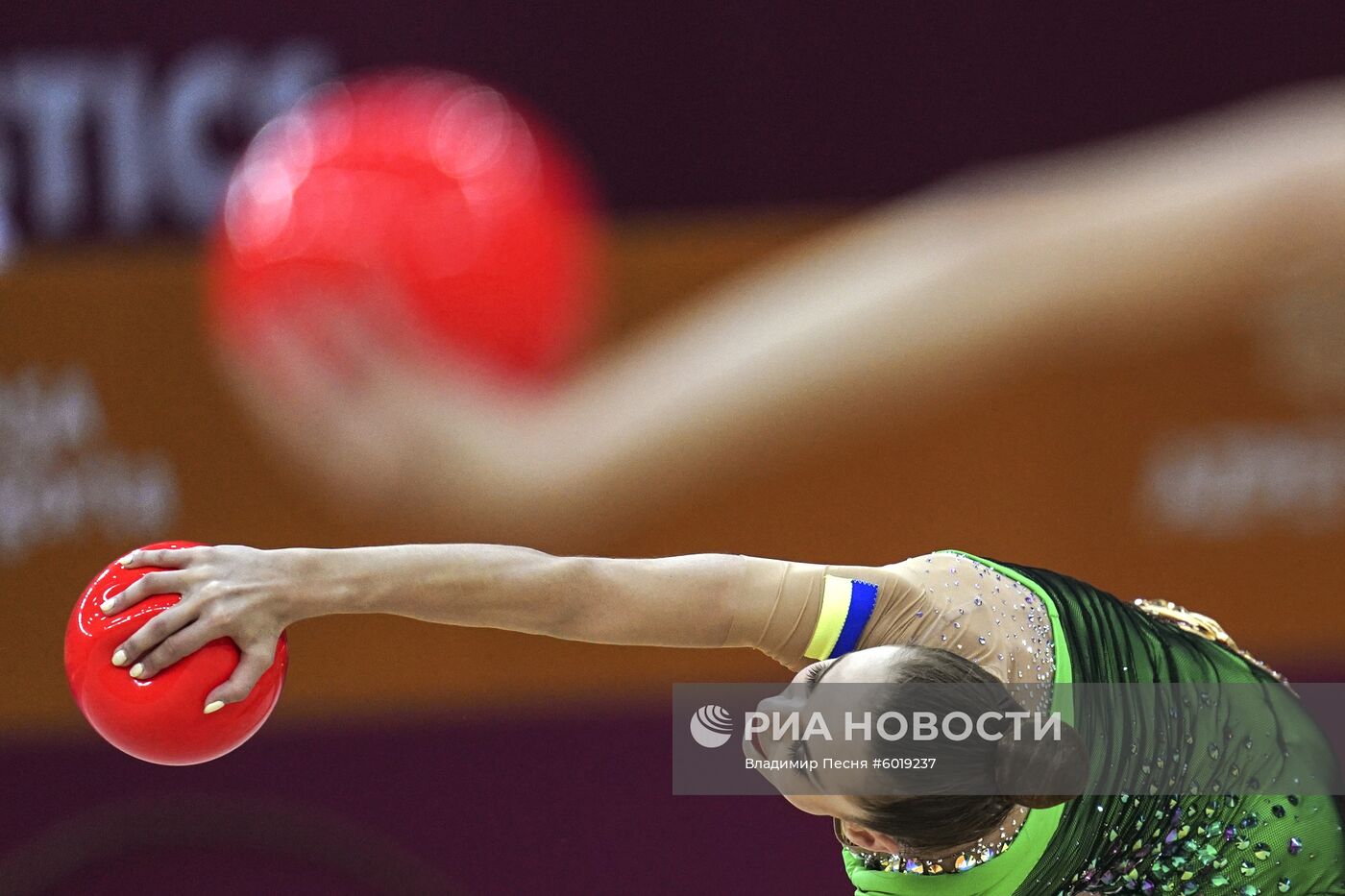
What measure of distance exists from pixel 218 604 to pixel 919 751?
0.74 m

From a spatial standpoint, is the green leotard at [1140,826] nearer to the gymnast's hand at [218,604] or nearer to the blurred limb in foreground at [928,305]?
the gymnast's hand at [218,604]

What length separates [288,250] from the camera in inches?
123

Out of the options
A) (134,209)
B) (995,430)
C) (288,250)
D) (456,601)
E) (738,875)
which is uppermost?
(134,209)

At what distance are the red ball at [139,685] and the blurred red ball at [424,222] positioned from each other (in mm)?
1326

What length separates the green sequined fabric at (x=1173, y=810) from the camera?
6.34ft

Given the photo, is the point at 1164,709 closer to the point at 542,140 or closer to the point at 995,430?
the point at 995,430

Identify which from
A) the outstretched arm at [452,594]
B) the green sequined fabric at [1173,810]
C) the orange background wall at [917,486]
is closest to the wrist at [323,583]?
the outstretched arm at [452,594]

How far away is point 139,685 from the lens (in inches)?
69.2

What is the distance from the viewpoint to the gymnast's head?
1730mm

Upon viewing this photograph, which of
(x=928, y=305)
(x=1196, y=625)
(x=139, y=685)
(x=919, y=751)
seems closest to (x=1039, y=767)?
(x=919, y=751)

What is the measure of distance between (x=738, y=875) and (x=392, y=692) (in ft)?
2.87

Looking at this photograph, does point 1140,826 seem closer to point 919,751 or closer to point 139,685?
point 919,751

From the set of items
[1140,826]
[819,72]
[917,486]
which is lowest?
[1140,826]

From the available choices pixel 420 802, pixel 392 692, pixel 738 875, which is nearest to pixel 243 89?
pixel 392 692
